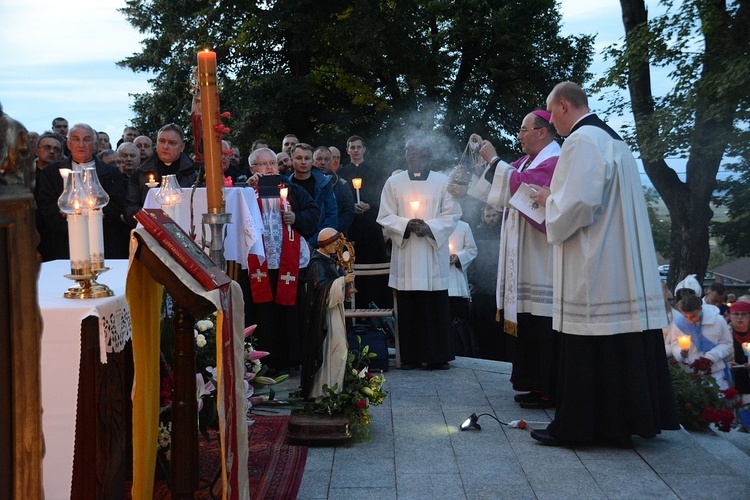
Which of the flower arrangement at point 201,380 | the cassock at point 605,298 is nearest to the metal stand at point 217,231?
the flower arrangement at point 201,380

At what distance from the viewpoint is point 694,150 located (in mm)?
14273

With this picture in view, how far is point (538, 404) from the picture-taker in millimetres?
6719

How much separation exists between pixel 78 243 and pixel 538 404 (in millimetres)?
4097

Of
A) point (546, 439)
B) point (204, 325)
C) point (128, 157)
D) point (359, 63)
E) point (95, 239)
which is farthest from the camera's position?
point (359, 63)

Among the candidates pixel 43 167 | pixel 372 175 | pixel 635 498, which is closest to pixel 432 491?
pixel 635 498

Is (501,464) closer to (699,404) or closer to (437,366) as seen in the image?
(699,404)

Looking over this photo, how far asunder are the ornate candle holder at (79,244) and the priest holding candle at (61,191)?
10.9 feet

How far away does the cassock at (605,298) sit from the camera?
214 inches

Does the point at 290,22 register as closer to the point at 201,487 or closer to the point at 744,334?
the point at 744,334

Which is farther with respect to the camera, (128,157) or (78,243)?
(128,157)

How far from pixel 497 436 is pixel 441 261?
286cm

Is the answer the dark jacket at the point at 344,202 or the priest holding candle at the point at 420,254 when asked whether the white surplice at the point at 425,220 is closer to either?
the priest holding candle at the point at 420,254

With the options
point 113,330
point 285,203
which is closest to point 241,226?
point 285,203

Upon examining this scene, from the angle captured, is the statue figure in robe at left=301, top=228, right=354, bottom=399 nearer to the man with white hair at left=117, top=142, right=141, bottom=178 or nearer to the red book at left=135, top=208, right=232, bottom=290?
the red book at left=135, top=208, right=232, bottom=290
